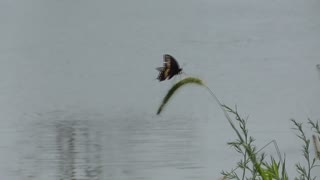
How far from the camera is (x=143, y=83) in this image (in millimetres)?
5574

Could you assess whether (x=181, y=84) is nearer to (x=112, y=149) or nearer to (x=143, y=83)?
(x=112, y=149)

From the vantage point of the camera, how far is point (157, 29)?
27.3 feet

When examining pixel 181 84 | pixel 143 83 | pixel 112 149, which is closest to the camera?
pixel 181 84

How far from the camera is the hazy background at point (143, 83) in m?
3.40

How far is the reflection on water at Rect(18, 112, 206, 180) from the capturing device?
3168mm

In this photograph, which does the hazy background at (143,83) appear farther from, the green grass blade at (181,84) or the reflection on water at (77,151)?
the green grass blade at (181,84)

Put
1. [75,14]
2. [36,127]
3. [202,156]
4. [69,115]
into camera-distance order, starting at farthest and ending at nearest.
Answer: [75,14]
[69,115]
[36,127]
[202,156]

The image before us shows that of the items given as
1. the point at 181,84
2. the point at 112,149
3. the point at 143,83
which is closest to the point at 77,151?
the point at 112,149

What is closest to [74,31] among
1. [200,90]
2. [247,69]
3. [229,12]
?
[229,12]

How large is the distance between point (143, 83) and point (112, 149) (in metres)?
2.01

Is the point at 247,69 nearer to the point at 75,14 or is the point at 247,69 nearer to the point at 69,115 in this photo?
the point at 69,115

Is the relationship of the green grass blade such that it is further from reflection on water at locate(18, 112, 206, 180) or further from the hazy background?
reflection on water at locate(18, 112, 206, 180)

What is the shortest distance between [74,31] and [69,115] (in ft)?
13.4

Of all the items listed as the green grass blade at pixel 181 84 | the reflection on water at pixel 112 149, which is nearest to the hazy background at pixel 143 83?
the reflection on water at pixel 112 149
